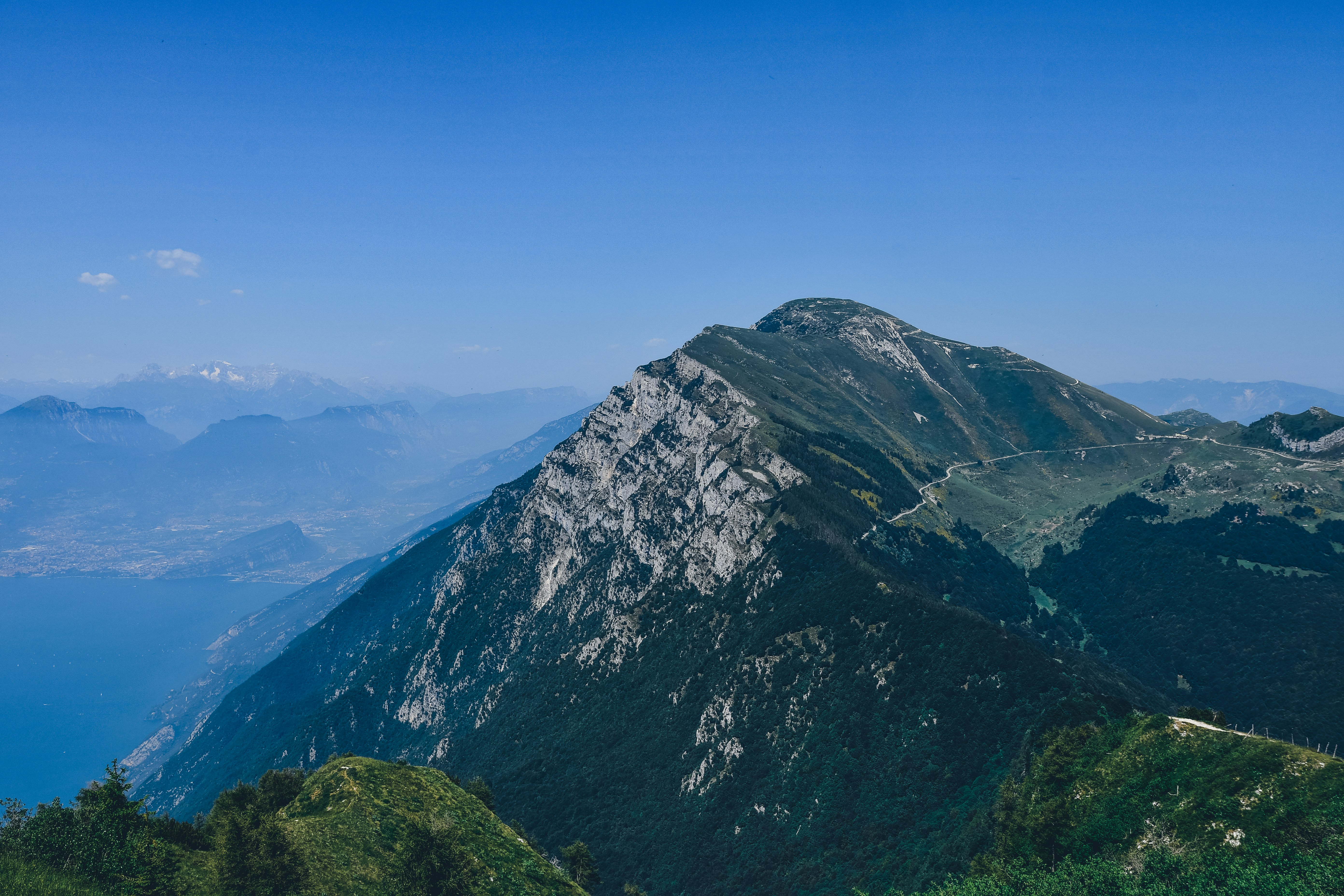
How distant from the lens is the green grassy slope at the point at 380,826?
234 ft

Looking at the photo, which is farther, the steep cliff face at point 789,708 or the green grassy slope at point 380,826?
the steep cliff face at point 789,708

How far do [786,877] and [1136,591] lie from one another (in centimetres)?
13786

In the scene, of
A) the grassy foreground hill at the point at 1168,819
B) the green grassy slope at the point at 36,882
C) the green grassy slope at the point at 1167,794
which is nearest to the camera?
the green grassy slope at the point at 36,882

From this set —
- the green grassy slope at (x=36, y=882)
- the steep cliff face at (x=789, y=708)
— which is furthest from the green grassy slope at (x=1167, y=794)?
the green grassy slope at (x=36, y=882)

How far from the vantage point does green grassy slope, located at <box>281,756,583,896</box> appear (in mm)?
71438

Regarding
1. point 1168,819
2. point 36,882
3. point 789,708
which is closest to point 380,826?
point 36,882

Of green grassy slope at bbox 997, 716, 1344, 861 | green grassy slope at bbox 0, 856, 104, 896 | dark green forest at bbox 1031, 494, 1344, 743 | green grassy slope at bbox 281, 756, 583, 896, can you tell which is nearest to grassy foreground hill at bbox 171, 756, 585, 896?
green grassy slope at bbox 281, 756, 583, 896

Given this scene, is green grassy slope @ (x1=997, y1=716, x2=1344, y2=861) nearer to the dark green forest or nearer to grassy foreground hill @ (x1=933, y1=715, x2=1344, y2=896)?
grassy foreground hill @ (x1=933, y1=715, x2=1344, y2=896)

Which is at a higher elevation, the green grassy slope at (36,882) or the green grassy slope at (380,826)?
the green grassy slope at (36,882)

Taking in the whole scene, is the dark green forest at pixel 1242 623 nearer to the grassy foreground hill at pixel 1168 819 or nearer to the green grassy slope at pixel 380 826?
the grassy foreground hill at pixel 1168 819

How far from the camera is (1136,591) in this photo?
189 metres

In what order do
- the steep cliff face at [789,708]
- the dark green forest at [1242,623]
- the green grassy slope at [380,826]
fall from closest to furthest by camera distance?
1. the green grassy slope at [380,826]
2. the steep cliff face at [789,708]
3. the dark green forest at [1242,623]

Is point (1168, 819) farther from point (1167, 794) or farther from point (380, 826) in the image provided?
point (380, 826)

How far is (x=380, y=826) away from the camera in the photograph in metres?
79.9
